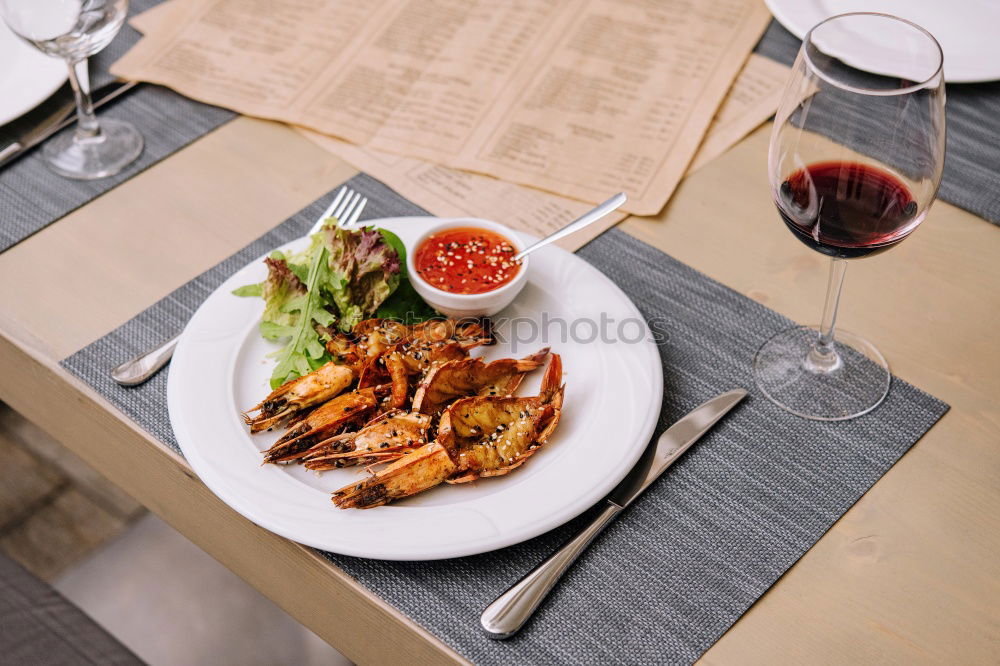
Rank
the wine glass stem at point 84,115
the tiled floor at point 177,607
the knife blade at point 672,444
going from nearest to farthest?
the knife blade at point 672,444 < the wine glass stem at point 84,115 < the tiled floor at point 177,607

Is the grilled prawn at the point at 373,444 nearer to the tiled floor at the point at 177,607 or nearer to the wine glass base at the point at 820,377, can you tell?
the wine glass base at the point at 820,377

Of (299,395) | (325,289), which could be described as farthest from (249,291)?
(299,395)

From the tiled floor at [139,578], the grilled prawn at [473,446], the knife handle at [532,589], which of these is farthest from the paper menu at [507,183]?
the tiled floor at [139,578]

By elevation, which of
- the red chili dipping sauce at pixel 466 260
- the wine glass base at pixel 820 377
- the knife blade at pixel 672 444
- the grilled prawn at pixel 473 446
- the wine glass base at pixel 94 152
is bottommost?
the wine glass base at pixel 820 377

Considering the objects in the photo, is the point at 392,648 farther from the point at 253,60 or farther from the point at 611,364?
the point at 253,60

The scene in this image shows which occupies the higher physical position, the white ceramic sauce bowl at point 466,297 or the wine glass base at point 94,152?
the white ceramic sauce bowl at point 466,297

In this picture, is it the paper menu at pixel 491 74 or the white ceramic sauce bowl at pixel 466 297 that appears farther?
the paper menu at pixel 491 74

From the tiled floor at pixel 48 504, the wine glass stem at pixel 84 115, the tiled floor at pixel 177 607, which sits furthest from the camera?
the tiled floor at pixel 48 504

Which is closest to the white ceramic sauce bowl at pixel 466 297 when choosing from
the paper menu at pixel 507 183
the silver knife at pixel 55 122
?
the paper menu at pixel 507 183
